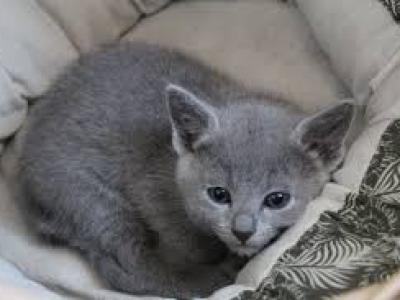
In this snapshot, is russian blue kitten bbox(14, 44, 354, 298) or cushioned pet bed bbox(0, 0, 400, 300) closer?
cushioned pet bed bbox(0, 0, 400, 300)

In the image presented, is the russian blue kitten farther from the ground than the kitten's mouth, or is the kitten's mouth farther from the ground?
the russian blue kitten

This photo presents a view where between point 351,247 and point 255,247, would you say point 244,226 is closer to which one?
point 255,247

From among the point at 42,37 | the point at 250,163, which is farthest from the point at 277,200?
the point at 42,37

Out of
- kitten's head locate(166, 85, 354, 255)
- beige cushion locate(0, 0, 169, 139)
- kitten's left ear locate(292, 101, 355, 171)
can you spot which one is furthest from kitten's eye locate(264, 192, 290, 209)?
beige cushion locate(0, 0, 169, 139)

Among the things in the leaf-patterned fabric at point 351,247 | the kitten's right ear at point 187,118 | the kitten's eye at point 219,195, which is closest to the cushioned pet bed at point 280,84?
the leaf-patterned fabric at point 351,247

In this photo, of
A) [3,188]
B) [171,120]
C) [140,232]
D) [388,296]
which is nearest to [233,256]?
[140,232]

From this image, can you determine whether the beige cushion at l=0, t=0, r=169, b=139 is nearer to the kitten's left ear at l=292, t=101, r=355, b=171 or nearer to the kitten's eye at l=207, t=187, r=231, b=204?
the kitten's eye at l=207, t=187, r=231, b=204

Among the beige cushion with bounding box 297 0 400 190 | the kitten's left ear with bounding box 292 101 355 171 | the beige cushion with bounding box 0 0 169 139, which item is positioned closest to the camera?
the kitten's left ear with bounding box 292 101 355 171

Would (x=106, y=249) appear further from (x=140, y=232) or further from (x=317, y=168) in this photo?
(x=317, y=168)

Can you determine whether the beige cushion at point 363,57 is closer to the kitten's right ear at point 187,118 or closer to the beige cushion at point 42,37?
the kitten's right ear at point 187,118
